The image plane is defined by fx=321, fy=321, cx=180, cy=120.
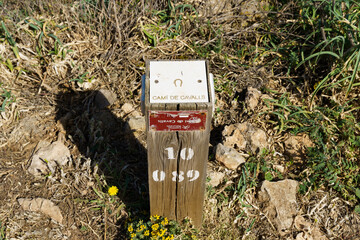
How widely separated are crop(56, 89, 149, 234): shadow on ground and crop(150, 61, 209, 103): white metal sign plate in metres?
1.44

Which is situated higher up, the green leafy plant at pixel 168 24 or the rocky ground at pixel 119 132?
the green leafy plant at pixel 168 24

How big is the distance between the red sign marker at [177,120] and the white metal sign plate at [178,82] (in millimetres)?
73

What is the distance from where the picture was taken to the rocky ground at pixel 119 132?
296 cm

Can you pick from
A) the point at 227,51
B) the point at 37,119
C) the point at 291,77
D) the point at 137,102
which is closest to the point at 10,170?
the point at 37,119

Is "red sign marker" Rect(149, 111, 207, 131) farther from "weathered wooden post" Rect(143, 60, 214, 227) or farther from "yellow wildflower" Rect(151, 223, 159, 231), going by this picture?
"yellow wildflower" Rect(151, 223, 159, 231)

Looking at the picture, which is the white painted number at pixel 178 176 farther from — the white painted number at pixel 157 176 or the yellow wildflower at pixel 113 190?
the yellow wildflower at pixel 113 190

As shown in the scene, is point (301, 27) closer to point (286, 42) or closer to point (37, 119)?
point (286, 42)

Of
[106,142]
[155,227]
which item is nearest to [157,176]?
[155,227]

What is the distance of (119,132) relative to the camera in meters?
3.49

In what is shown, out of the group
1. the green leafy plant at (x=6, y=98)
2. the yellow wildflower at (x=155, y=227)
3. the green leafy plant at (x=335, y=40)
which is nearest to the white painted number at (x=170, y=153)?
the yellow wildflower at (x=155, y=227)


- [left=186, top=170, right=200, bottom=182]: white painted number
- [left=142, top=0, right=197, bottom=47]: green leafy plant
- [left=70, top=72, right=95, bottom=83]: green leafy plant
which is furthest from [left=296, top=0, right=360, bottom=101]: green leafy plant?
[left=70, top=72, right=95, bottom=83]: green leafy plant

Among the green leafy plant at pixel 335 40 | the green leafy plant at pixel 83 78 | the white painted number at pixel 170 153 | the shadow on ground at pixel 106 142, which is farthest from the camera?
the green leafy plant at pixel 83 78

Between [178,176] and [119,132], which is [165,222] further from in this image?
[119,132]

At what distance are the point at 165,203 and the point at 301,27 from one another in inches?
113
